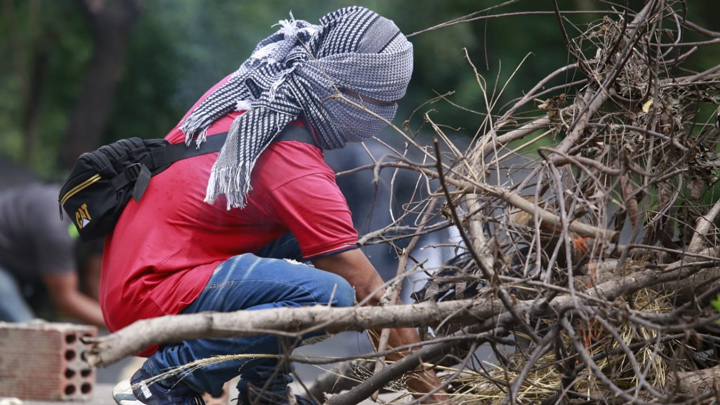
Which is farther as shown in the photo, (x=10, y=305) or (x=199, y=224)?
(x=10, y=305)

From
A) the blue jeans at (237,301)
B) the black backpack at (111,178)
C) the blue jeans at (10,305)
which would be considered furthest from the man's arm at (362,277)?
the blue jeans at (10,305)

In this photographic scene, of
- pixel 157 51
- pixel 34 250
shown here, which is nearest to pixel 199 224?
pixel 34 250

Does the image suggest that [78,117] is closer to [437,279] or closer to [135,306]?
Result: [135,306]

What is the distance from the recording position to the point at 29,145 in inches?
441

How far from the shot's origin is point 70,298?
7.08m

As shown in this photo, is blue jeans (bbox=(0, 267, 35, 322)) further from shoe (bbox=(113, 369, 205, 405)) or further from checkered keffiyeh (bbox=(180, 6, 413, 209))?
checkered keffiyeh (bbox=(180, 6, 413, 209))

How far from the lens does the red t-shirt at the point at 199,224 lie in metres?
2.54

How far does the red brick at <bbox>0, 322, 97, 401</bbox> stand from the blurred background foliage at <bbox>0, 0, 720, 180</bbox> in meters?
3.82

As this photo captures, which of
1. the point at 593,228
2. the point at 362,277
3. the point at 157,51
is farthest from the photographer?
the point at 157,51

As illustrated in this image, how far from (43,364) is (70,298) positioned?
8.80 ft

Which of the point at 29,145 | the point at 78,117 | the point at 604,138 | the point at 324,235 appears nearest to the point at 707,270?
the point at 604,138

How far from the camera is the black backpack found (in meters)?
2.64

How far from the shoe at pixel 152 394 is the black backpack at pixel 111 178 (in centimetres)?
50

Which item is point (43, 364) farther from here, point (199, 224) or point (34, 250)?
point (34, 250)
